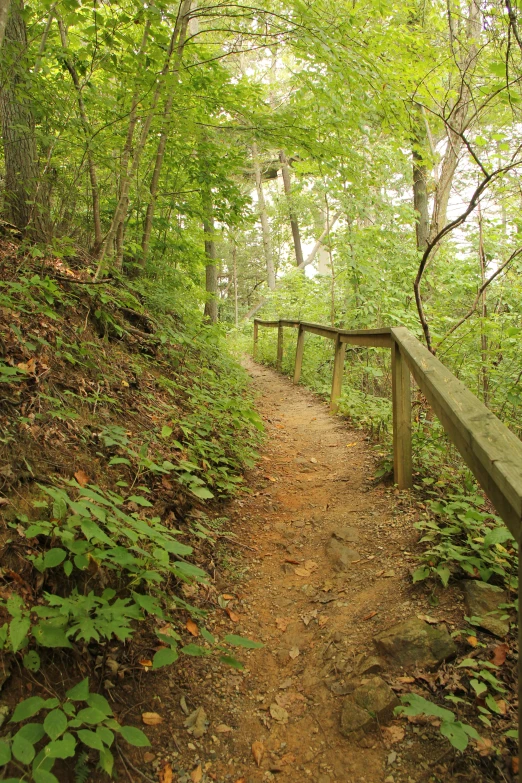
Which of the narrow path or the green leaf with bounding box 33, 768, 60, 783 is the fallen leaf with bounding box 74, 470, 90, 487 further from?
the green leaf with bounding box 33, 768, 60, 783

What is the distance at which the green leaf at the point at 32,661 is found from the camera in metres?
1.69

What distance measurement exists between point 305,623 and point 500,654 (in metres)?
0.96

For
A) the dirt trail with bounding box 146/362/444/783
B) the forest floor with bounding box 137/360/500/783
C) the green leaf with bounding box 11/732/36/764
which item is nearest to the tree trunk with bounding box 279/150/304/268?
the dirt trail with bounding box 146/362/444/783

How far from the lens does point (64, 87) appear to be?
4836mm

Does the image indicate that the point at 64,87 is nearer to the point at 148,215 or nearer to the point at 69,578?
the point at 148,215

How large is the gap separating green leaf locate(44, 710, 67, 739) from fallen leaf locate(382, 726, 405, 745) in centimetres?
114

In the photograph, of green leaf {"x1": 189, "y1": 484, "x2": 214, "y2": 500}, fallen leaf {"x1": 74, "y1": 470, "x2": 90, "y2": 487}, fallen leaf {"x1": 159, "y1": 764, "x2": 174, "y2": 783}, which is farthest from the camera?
green leaf {"x1": 189, "y1": 484, "x2": 214, "y2": 500}

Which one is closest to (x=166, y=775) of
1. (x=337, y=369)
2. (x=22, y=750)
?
(x=22, y=750)

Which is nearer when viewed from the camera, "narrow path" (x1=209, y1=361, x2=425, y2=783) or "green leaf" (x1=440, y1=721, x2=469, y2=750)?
"green leaf" (x1=440, y1=721, x2=469, y2=750)

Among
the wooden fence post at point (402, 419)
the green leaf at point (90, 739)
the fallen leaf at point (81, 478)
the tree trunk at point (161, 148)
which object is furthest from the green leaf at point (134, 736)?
the tree trunk at point (161, 148)

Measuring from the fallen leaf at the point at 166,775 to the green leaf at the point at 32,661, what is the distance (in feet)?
1.90

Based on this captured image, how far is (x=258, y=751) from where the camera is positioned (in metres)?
1.87

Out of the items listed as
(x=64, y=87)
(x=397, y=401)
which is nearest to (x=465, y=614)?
(x=397, y=401)

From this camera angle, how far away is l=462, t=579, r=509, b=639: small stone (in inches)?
82.4
